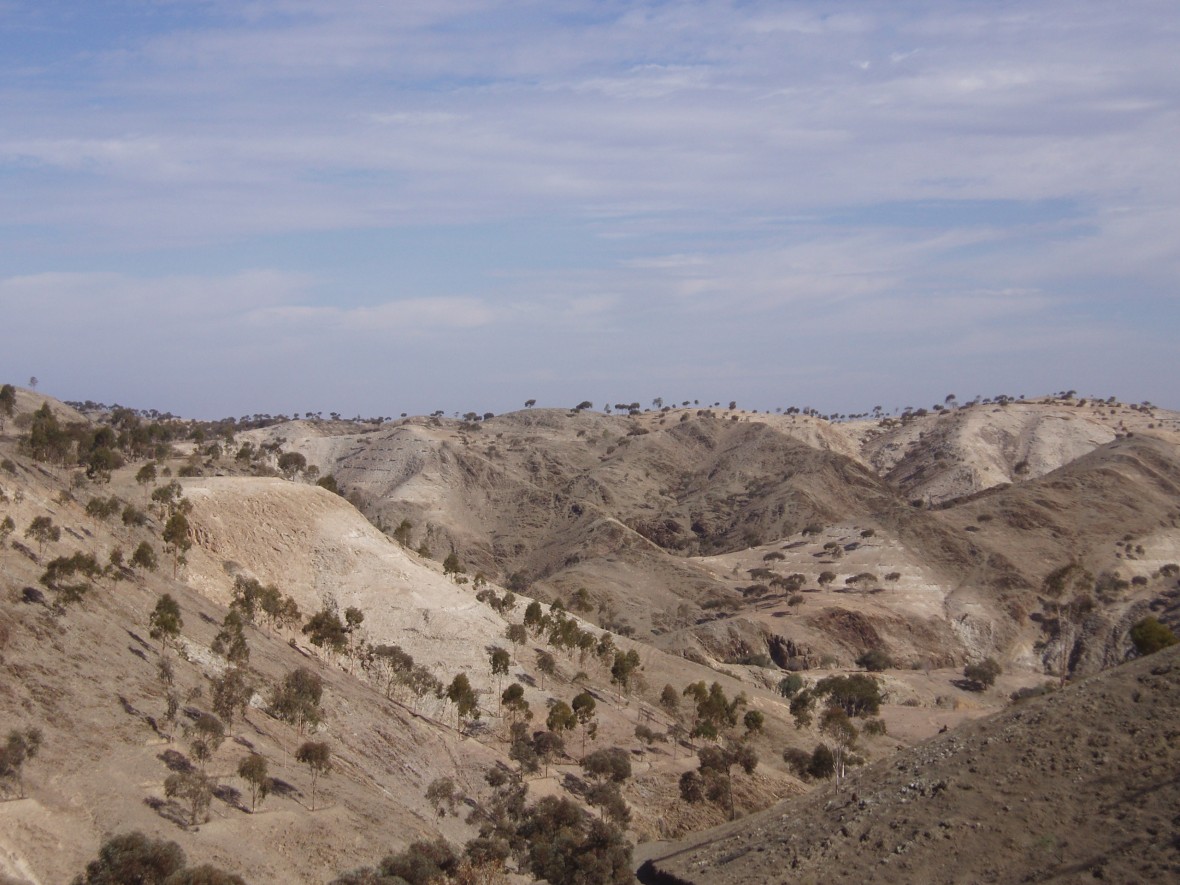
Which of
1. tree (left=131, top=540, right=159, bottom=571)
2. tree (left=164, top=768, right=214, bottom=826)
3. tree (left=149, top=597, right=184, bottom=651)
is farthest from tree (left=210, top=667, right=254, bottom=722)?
tree (left=131, top=540, right=159, bottom=571)

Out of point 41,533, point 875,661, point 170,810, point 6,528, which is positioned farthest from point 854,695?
point 6,528

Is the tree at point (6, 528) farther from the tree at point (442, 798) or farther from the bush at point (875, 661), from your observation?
the bush at point (875, 661)

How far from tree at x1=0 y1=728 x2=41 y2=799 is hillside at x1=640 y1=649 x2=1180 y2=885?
21.6 m

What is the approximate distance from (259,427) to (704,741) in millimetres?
150754

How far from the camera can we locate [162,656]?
4509 centimetres

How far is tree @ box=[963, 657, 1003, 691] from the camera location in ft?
273

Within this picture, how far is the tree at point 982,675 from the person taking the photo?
83.2m

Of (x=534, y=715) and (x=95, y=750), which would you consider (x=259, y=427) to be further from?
(x=95, y=750)

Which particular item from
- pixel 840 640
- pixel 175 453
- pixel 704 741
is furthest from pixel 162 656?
pixel 840 640

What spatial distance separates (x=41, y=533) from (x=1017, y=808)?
41.0 m

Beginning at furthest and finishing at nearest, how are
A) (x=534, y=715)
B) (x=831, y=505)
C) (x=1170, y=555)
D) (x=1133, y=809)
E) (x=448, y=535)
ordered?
(x=831, y=505)
(x=448, y=535)
(x=1170, y=555)
(x=534, y=715)
(x=1133, y=809)

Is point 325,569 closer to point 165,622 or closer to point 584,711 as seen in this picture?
point 584,711

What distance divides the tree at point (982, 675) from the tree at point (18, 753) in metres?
69.5

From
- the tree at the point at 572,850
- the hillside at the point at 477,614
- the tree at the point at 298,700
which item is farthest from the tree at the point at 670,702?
the tree at the point at 298,700
